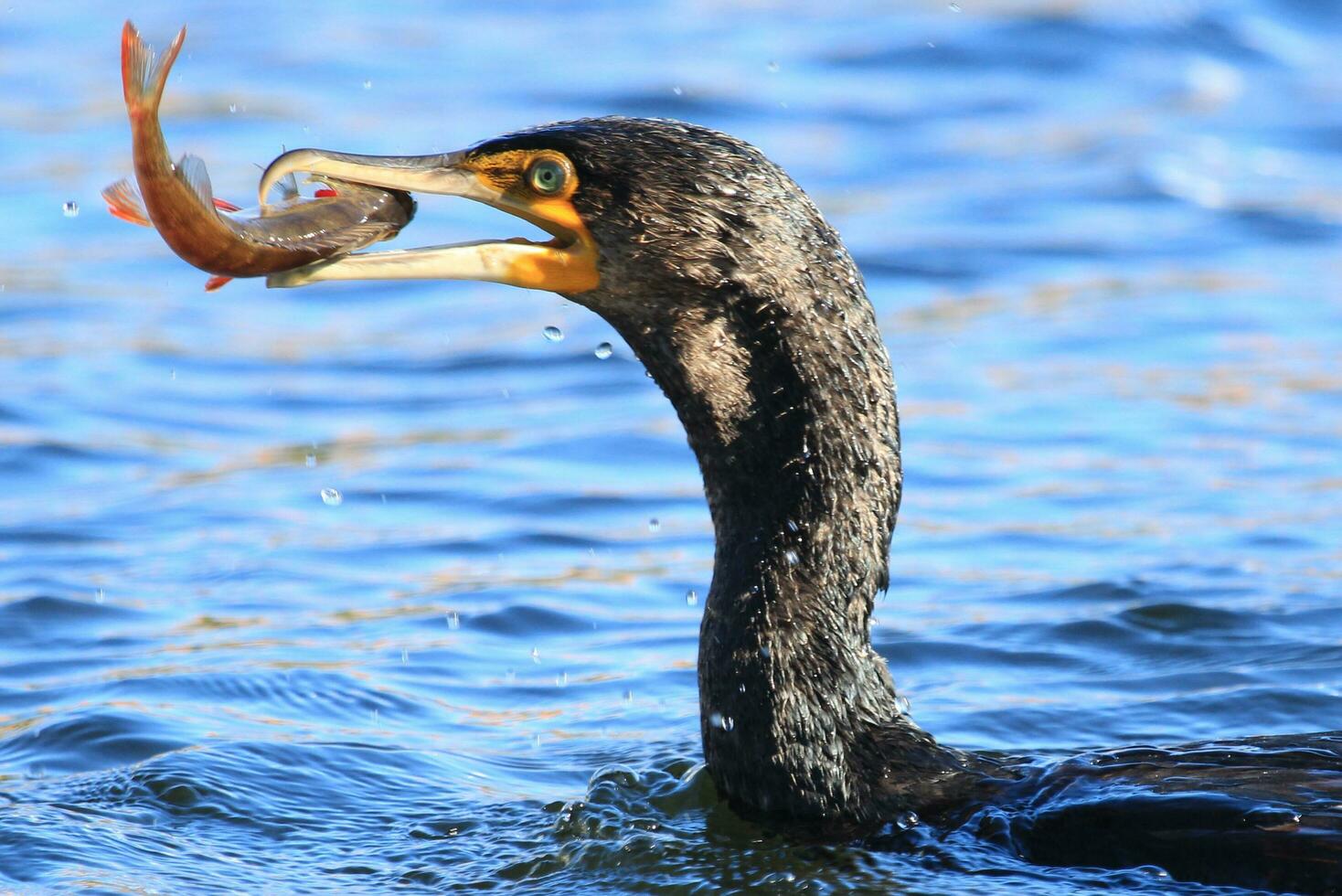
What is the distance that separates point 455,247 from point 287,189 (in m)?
0.45

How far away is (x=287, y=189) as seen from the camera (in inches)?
187

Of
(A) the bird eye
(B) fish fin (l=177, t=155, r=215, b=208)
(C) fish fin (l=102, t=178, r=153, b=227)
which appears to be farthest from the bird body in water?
(C) fish fin (l=102, t=178, r=153, b=227)

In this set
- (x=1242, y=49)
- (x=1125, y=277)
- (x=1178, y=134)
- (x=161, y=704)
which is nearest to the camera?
(x=161, y=704)

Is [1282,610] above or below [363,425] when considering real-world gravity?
below

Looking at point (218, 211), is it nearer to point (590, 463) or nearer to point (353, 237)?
point (353, 237)

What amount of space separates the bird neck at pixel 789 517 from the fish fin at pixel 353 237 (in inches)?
22.7

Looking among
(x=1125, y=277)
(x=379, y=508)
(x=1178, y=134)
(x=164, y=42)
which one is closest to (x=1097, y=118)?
(x=1178, y=134)

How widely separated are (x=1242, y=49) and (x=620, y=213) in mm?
11002

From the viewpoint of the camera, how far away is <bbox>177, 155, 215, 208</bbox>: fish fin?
4.47 m

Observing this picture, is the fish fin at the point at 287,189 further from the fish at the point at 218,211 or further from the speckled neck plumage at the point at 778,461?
the speckled neck plumage at the point at 778,461

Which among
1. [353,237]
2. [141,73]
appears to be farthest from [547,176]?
[141,73]

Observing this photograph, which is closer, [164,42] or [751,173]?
[751,173]

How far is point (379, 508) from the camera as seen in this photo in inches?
→ 316

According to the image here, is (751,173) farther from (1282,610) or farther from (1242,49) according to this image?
(1242,49)
